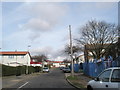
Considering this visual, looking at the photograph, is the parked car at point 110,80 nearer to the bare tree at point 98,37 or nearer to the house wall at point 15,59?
the bare tree at point 98,37

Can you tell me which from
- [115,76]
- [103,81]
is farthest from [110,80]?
[103,81]

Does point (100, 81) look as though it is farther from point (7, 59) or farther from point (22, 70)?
point (7, 59)

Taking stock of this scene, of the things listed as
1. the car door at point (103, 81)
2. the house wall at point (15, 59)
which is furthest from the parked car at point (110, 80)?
the house wall at point (15, 59)

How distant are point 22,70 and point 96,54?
737 inches

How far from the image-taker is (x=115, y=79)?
7520 millimetres

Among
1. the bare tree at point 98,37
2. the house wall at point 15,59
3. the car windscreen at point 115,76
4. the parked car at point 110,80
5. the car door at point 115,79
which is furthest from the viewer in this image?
the house wall at point 15,59

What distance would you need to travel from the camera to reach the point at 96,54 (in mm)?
53031

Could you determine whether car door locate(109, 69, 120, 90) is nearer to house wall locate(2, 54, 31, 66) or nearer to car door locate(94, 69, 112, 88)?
car door locate(94, 69, 112, 88)

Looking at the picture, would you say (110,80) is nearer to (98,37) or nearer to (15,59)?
(98,37)

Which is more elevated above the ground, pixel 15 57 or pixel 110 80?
pixel 15 57

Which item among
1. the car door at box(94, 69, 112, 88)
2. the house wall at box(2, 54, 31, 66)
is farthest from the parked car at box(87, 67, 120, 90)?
→ the house wall at box(2, 54, 31, 66)

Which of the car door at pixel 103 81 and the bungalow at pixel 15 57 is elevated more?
the bungalow at pixel 15 57

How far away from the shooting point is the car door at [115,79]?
724 cm

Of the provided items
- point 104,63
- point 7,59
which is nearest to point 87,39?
point 104,63
